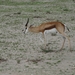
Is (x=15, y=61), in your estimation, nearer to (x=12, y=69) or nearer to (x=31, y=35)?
(x=12, y=69)

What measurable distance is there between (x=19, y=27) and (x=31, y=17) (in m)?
3.00

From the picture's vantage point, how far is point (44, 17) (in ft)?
56.0

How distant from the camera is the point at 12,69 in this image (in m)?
7.80

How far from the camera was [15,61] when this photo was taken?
27.9 feet

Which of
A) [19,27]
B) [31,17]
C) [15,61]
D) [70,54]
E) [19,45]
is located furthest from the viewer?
[31,17]

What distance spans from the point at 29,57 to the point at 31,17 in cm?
806

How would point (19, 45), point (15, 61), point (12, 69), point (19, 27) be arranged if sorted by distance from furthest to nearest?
1. point (19, 27)
2. point (19, 45)
3. point (15, 61)
4. point (12, 69)

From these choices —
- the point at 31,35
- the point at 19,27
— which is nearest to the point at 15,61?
the point at 31,35

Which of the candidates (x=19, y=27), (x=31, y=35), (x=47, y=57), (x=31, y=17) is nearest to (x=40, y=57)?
(x=47, y=57)

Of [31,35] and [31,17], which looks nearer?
[31,35]

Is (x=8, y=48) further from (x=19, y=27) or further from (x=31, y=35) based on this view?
(x=19, y=27)

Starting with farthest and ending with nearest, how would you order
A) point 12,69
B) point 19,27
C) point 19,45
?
point 19,27, point 19,45, point 12,69

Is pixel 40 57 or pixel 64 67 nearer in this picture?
pixel 64 67

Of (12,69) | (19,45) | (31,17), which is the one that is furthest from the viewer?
(31,17)
